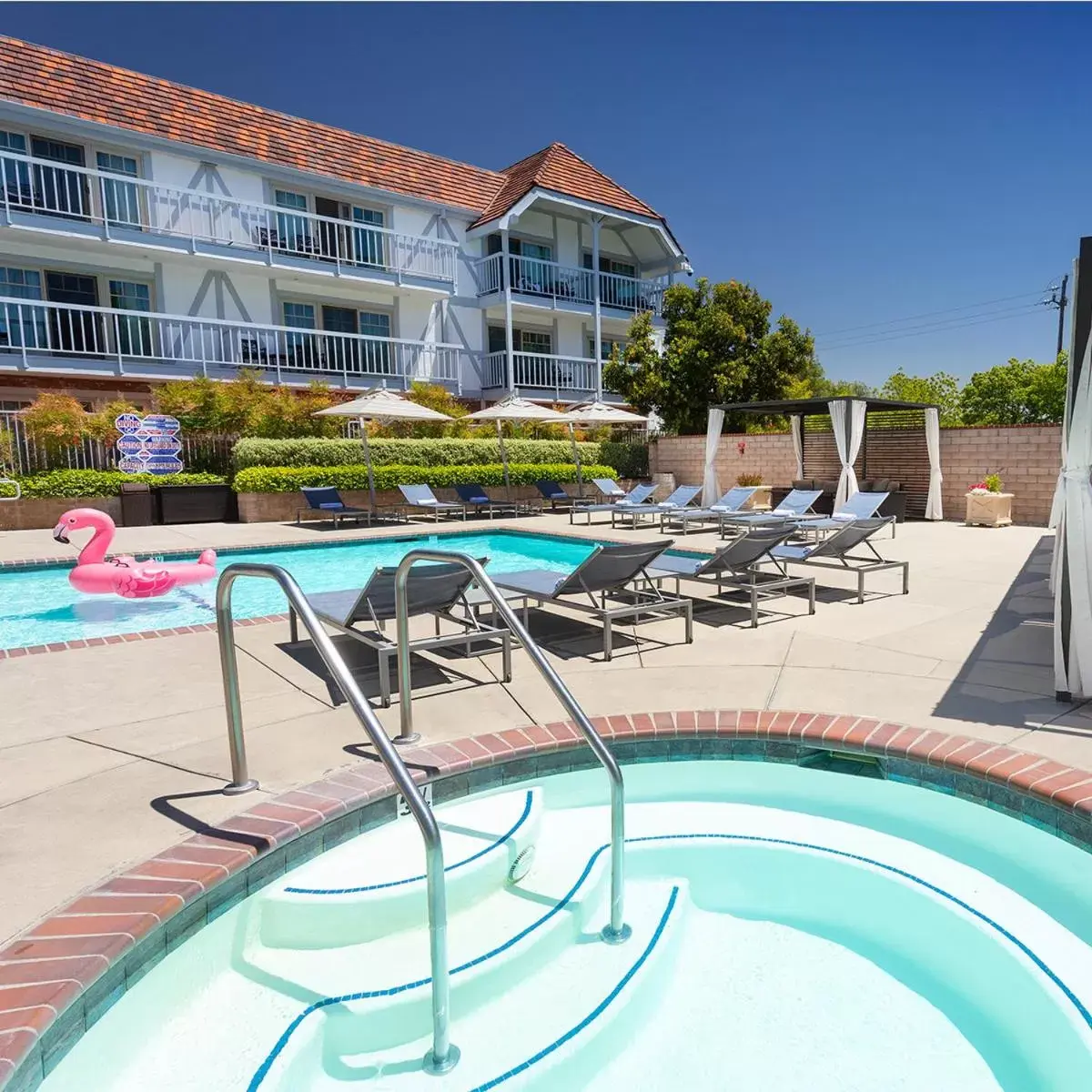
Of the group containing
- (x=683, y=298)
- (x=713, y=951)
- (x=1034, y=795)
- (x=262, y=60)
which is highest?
(x=262, y=60)

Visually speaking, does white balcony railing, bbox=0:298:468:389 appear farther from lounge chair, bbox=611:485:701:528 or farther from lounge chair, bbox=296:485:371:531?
lounge chair, bbox=611:485:701:528

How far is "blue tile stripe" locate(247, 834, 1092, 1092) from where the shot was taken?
6.88ft

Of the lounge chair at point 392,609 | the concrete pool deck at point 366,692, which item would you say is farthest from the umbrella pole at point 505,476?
the lounge chair at point 392,609

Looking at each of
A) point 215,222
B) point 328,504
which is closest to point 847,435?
point 328,504

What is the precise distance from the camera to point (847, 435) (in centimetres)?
1492

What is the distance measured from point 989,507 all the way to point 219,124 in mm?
21266

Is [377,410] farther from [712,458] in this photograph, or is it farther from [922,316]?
[922,316]

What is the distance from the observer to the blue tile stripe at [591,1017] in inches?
76.7

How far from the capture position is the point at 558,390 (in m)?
24.3

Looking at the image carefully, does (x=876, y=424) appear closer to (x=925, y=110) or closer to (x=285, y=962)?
(x=925, y=110)

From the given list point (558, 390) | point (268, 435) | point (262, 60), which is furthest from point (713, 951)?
point (262, 60)

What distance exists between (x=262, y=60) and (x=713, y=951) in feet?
86.8

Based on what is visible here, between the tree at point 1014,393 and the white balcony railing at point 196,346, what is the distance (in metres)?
42.0

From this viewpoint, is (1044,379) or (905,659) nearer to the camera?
(905,659)
